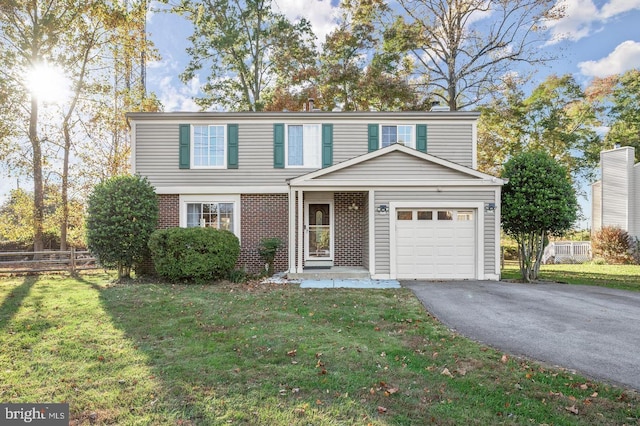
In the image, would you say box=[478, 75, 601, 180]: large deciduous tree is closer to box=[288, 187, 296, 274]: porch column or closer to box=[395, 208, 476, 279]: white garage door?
box=[395, 208, 476, 279]: white garage door

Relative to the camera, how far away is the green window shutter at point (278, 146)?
39.8ft

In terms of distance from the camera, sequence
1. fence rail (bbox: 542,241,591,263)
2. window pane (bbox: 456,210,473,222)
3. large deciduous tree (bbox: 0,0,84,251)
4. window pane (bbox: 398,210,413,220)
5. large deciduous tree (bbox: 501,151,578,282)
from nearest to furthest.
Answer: large deciduous tree (bbox: 501,151,578,282)
window pane (bbox: 456,210,473,222)
window pane (bbox: 398,210,413,220)
large deciduous tree (bbox: 0,0,84,251)
fence rail (bbox: 542,241,591,263)

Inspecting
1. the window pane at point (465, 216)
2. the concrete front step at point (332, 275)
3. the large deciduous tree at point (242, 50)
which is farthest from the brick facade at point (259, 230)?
the large deciduous tree at point (242, 50)

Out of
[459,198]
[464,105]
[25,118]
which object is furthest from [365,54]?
[25,118]

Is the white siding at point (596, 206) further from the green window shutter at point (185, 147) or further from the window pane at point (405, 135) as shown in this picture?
the green window shutter at point (185, 147)

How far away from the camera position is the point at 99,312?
21.7 feet

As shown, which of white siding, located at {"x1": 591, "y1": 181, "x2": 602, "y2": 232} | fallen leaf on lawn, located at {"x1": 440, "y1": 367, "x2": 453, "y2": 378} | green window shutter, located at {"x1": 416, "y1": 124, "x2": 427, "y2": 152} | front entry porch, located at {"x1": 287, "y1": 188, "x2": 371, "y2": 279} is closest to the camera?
fallen leaf on lawn, located at {"x1": 440, "y1": 367, "x2": 453, "y2": 378}

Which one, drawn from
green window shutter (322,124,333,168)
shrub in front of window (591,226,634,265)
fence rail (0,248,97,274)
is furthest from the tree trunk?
shrub in front of window (591,226,634,265)

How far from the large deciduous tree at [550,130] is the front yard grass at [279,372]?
59.7ft

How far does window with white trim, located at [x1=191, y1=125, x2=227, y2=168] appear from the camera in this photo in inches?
480

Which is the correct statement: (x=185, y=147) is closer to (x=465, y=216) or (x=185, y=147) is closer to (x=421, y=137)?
(x=421, y=137)

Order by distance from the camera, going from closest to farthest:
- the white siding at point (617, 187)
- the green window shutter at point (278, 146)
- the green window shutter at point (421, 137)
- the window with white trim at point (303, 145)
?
the green window shutter at point (278, 146), the window with white trim at point (303, 145), the green window shutter at point (421, 137), the white siding at point (617, 187)

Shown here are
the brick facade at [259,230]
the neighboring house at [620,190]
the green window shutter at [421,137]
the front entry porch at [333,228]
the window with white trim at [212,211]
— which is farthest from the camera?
the neighboring house at [620,190]

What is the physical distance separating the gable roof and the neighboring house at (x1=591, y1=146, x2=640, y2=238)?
13.4 m
